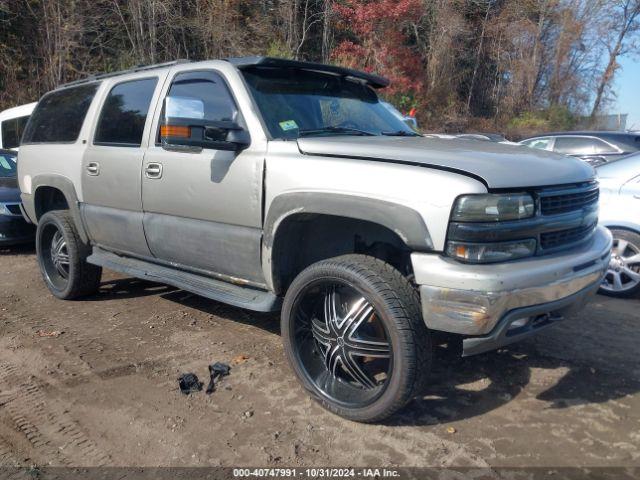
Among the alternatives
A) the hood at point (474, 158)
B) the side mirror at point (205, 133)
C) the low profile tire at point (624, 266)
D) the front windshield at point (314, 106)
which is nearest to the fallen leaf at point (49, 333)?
the side mirror at point (205, 133)

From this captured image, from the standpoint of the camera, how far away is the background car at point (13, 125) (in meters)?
10.5

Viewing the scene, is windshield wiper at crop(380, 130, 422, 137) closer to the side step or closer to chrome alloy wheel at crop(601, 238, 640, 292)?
the side step

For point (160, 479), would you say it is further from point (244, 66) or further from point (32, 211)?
point (32, 211)

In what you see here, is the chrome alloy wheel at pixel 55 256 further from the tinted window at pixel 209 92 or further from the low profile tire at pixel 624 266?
the low profile tire at pixel 624 266

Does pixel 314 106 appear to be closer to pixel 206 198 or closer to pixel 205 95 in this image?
pixel 205 95

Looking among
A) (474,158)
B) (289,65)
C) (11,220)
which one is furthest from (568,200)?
(11,220)

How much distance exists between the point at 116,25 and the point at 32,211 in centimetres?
1280

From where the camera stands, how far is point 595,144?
31.7 feet

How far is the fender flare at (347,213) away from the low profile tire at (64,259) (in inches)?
98.2

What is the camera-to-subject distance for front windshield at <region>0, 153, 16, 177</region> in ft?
27.4

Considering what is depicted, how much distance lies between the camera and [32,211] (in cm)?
572

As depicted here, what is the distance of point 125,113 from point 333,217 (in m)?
2.33

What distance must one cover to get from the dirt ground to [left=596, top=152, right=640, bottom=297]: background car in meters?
0.58

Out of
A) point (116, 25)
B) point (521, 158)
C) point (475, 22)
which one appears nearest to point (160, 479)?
point (521, 158)
